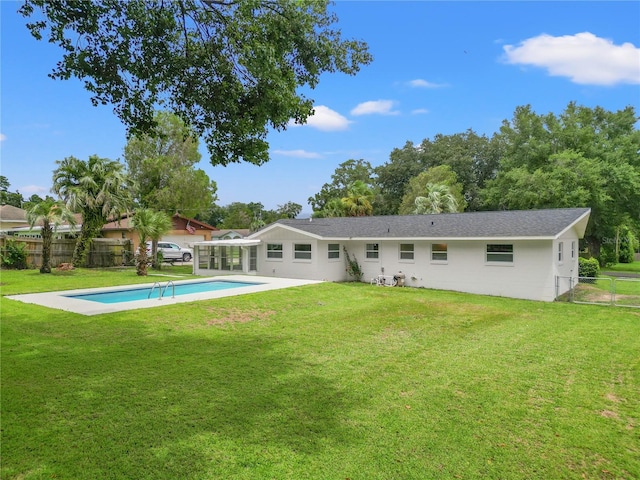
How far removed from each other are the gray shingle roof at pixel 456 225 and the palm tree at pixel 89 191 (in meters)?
11.7

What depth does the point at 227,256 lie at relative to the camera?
23.6 metres

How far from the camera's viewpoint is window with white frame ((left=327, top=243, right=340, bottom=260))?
21.3 metres

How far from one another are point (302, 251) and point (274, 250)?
1899mm

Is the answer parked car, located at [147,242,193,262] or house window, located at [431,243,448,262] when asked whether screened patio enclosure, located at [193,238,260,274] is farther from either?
parked car, located at [147,242,193,262]

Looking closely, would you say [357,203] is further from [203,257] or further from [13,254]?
[13,254]

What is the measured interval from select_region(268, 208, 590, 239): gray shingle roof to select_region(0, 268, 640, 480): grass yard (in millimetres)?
5944

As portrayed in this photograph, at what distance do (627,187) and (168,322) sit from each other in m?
31.7

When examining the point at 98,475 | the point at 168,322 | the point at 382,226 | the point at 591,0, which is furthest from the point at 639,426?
the point at 382,226

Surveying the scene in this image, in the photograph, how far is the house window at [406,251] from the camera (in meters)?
19.7

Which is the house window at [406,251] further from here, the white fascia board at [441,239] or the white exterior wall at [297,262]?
the white exterior wall at [297,262]

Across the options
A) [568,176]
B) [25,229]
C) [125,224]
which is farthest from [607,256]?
[25,229]

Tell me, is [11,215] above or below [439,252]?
above

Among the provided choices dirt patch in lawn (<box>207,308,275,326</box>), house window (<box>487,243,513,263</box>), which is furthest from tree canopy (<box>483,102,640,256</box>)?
dirt patch in lawn (<box>207,308,275,326</box>)

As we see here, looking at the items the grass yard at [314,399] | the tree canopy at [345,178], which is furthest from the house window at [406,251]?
Result: the tree canopy at [345,178]
